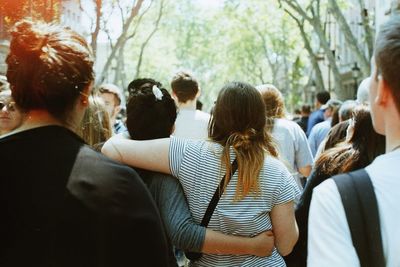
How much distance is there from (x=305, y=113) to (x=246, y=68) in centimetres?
4263

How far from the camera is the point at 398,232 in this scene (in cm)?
181

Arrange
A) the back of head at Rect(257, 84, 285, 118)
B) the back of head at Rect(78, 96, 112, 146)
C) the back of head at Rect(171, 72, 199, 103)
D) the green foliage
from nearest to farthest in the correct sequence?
the back of head at Rect(78, 96, 112, 146)
the back of head at Rect(257, 84, 285, 118)
the back of head at Rect(171, 72, 199, 103)
the green foliage

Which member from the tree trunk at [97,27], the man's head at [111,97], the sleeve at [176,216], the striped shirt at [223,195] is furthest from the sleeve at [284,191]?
the tree trunk at [97,27]

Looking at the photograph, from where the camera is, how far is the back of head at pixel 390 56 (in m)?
1.84

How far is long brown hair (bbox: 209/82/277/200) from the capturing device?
3504 mm

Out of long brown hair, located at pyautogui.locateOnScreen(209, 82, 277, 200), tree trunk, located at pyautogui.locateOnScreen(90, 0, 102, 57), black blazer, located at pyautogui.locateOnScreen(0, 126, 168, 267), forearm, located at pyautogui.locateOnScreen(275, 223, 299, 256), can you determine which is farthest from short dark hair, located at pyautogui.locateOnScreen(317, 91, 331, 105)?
black blazer, located at pyautogui.locateOnScreen(0, 126, 168, 267)

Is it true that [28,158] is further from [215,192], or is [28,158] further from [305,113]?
[305,113]

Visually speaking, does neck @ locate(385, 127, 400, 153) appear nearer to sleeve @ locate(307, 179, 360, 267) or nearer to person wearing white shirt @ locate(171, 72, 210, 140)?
sleeve @ locate(307, 179, 360, 267)

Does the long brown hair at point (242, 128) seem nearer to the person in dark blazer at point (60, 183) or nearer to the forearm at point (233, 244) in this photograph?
the forearm at point (233, 244)

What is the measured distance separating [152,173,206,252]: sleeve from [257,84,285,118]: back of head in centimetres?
242

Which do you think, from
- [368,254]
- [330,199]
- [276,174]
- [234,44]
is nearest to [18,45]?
[330,199]

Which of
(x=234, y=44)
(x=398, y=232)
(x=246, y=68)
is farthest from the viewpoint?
(x=246, y=68)

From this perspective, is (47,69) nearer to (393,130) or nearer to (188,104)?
(393,130)

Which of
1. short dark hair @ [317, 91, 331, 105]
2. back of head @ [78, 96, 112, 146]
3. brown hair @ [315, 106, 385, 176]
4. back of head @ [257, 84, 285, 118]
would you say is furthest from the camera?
short dark hair @ [317, 91, 331, 105]
